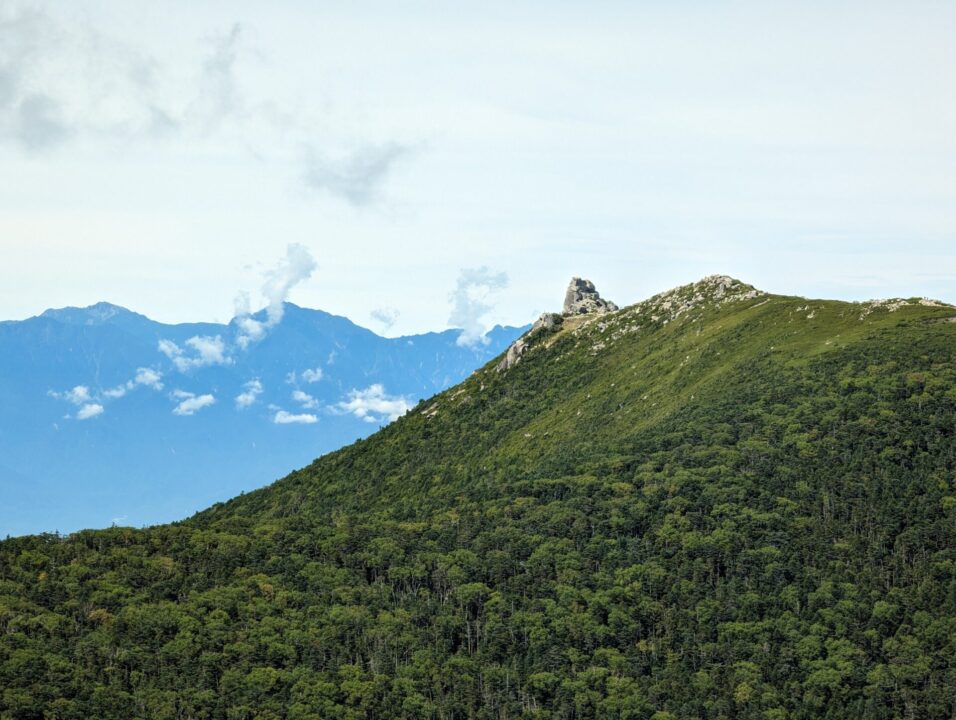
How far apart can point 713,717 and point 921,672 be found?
41.6m

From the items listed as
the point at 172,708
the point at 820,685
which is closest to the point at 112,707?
the point at 172,708

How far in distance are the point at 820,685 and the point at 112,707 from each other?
143434 millimetres

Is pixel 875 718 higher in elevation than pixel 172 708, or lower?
lower

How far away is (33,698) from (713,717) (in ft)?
447

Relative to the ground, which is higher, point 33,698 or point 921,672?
point 33,698

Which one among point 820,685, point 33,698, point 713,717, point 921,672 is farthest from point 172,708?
point 921,672

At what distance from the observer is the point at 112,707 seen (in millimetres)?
197000

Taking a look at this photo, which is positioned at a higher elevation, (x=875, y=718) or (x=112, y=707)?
(x=112, y=707)

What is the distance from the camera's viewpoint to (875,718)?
7451 inches

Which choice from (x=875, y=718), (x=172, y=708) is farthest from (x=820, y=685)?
(x=172, y=708)

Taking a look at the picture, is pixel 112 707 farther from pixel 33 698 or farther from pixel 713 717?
pixel 713 717

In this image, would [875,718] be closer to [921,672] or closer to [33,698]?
[921,672]

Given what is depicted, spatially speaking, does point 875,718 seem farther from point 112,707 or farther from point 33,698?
point 33,698

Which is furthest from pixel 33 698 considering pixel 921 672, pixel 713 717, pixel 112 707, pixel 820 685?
pixel 921 672
